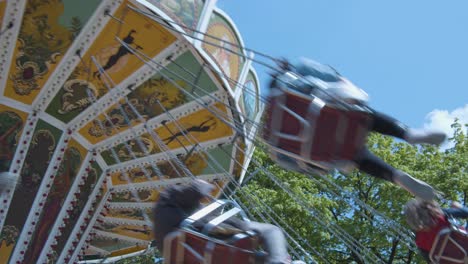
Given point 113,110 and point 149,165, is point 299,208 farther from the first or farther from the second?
point 113,110

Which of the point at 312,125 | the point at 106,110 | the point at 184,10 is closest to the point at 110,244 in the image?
the point at 106,110

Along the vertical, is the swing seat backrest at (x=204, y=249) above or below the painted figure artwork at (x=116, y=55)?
below

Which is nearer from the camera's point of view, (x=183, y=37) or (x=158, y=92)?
(x=183, y=37)

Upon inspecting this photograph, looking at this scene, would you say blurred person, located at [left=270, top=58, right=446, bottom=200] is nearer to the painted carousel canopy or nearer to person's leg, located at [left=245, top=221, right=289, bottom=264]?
person's leg, located at [left=245, top=221, right=289, bottom=264]

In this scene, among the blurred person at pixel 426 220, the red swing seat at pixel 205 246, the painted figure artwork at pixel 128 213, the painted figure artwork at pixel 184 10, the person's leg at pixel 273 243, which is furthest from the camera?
the painted figure artwork at pixel 128 213

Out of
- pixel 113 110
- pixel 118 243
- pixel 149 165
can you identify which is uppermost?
pixel 113 110

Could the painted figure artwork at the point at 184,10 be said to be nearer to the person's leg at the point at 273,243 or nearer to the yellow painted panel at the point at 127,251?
the person's leg at the point at 273,243

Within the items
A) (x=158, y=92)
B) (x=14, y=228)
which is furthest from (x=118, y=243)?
(x=158, y=92)

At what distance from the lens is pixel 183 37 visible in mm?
7762

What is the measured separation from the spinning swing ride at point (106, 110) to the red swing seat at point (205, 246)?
2.40m

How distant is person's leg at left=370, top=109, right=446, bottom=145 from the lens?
15.0 ft

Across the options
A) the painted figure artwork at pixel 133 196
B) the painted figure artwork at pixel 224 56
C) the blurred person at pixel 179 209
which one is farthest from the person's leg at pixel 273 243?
the painted figure artwork at pixel 133 196

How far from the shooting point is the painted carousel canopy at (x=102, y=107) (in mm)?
7648

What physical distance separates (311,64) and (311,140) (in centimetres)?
62
